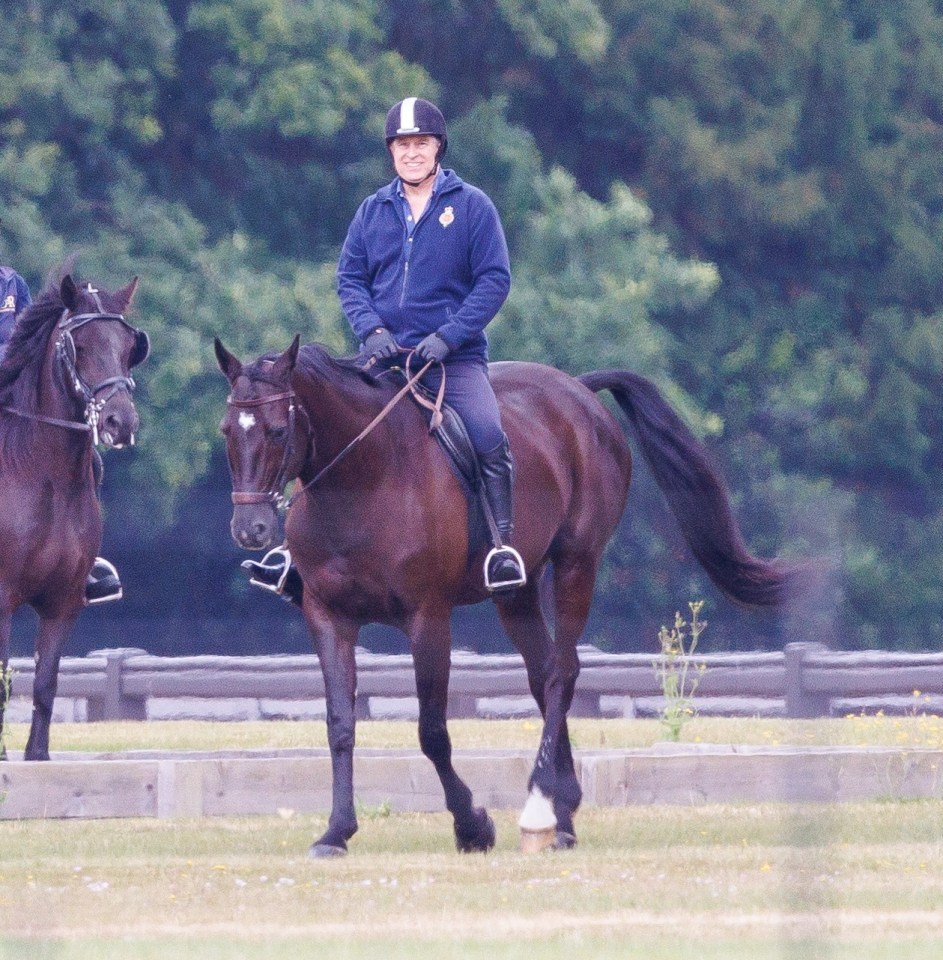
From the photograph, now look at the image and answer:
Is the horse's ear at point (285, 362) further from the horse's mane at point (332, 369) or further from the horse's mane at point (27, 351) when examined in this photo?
the horse's mane at point (27, 351)

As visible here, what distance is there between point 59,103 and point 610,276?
6278 mm

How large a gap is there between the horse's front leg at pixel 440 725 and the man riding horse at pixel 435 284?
37 centimetres

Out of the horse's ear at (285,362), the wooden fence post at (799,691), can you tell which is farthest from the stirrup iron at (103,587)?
the wooden fence post at (799,691)

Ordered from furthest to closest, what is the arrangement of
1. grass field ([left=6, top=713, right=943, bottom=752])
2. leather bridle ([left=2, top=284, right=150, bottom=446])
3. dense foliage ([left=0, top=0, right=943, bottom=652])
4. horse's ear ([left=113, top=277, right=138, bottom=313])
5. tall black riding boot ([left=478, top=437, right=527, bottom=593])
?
dense foliage ([left=0, top=0, right=943, bottom=652]), grass field ([left=6, top=713, right=943, bottom=752]), horse's ear ([left=113, top=277, right=138, bottom=313]), leather bridle ([left=2, top=284, right=150, bottom=446]), tall black riding boot ([left=478, top=437, right=527, bottom=593])

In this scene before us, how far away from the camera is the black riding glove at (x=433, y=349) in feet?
30.1

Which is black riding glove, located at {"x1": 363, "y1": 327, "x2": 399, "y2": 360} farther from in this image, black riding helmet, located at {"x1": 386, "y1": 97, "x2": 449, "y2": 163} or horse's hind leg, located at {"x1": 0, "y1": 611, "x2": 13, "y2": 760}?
horse's hind leg, located at {"x1": 0, "y1": 611, "x2": 13, "y2": 760}

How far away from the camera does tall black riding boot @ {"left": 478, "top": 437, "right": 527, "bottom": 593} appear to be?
927 centimetres

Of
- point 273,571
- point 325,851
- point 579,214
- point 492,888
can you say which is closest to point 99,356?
point 273,571

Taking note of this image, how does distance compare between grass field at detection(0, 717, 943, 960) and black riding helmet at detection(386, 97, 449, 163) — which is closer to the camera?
grass field at detection(0, 717, 943, 960)

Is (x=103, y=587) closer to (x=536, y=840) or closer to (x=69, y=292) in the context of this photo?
(x=69, y=292)

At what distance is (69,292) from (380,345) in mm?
2316

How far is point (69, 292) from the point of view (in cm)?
1097

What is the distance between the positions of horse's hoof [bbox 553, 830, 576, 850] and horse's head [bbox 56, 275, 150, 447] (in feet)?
9.31

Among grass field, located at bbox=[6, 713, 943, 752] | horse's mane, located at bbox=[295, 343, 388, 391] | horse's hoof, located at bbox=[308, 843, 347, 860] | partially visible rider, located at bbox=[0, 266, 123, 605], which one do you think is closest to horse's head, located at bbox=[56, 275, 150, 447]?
partially visible rider, located at bbox=[0, 266, 123, 605]
